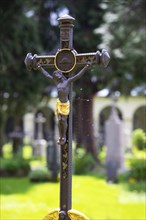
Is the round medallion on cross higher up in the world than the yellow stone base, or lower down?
higher up

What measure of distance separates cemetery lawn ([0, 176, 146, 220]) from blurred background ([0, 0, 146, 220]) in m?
0.01

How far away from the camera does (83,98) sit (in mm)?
15156

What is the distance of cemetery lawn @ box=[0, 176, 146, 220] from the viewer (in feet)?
22.6

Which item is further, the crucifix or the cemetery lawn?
the cemetery lawn

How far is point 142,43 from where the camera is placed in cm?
1630

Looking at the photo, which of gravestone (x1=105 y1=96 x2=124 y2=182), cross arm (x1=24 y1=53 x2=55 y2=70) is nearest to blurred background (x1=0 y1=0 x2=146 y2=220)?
gravestone (x1=105 y1=96 x2=124 y2=182)

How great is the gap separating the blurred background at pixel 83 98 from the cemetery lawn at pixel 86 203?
15mm

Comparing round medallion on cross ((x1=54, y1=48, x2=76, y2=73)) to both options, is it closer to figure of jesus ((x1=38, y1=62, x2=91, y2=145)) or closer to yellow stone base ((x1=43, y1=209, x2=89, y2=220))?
figure of jesus ((x1=38, y1=62, x2=91, y2=145))

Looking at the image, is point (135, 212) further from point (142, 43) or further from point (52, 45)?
point (52, 45)

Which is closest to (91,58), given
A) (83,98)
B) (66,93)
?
(66,93)

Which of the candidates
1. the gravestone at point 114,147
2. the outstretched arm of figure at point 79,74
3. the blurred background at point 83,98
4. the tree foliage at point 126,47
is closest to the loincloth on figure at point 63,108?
the outstretched arm of figure at point 79,74

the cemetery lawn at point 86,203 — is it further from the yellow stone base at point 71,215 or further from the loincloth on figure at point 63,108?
the loincloth on figure at point 63,108

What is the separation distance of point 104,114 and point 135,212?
33.8 meters

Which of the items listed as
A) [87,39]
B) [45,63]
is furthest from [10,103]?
[45,63]
